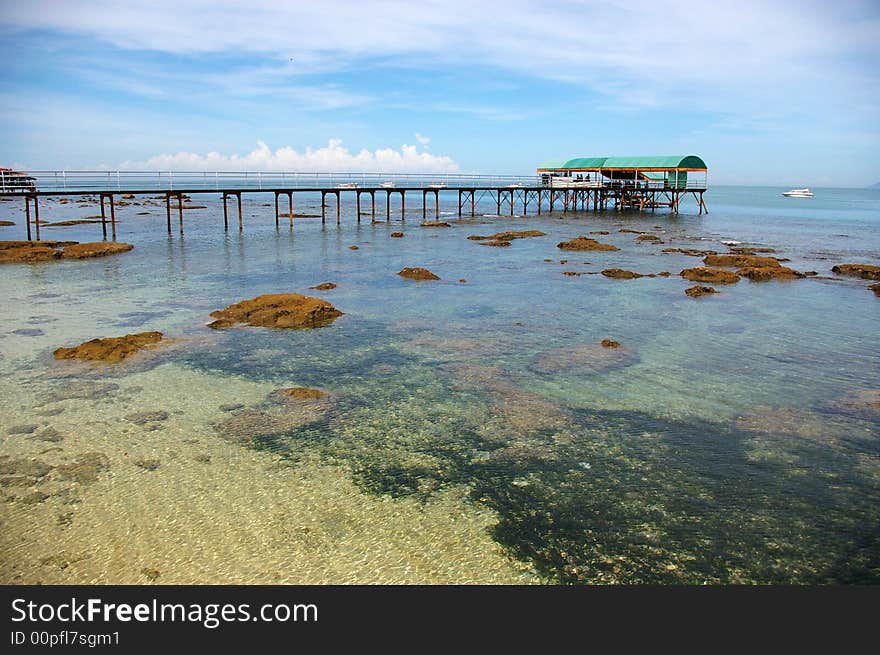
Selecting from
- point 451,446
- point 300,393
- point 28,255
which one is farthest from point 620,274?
point 28,255

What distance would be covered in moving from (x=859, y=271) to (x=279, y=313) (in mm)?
24021

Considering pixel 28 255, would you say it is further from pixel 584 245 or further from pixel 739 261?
pixel 739 261

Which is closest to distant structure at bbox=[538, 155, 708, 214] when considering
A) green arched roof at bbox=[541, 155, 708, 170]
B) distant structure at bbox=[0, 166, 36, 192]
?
green arched roof at bbox=[541, 155, 708, 170]

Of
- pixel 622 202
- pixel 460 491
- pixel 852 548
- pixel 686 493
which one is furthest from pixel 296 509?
pixel 622 202

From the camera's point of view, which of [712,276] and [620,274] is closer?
[712,276]

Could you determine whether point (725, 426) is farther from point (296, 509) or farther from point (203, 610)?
point (203, 610)

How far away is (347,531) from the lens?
6.83m

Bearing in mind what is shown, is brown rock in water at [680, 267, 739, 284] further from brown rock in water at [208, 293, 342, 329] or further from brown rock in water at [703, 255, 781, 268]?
brown rock in water at [208, 293, 342, 329]

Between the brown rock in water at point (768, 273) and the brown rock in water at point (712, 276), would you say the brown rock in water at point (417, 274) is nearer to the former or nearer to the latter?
the brown rock in water at point (712, 276)

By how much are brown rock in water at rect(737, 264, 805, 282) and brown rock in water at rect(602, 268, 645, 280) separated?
13.9 ft

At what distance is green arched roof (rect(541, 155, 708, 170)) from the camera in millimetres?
59656

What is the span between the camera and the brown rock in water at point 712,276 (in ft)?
77.8

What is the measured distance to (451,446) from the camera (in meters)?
8.98

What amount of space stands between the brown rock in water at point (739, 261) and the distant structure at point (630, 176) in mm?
32602
